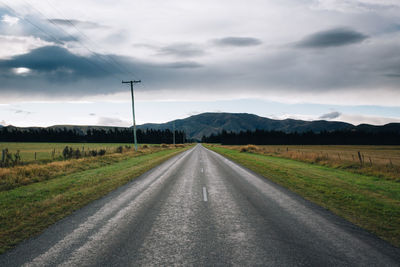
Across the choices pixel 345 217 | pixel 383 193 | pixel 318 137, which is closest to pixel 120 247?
pixel 345 217

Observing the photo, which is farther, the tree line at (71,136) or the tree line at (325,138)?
the tree line at (71,136)

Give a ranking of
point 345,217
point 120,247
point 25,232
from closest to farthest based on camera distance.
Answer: point 120,247 < point 25,232 < point 345,217

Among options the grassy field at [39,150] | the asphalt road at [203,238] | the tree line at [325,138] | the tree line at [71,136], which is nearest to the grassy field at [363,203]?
the asphalt road at [203,238]

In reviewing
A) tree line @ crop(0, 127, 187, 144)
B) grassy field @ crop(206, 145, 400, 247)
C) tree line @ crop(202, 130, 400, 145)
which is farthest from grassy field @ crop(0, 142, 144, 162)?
A: tree line @ crop(202, 130, 400, 145)

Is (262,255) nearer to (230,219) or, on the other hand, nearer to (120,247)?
(230,219)

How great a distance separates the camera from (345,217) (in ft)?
20.5

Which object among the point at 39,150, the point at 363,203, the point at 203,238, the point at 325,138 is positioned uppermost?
the point at 39,150

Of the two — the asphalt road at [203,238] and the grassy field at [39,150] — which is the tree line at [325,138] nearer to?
the grassy field at [39,150]

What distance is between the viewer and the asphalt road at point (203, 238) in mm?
3826

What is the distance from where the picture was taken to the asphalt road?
151 inches

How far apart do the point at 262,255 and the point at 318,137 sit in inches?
5250

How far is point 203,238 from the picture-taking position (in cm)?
471

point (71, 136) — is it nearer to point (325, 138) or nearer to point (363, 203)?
point (325, 138)

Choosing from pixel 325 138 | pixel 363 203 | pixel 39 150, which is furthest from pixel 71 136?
pixel 363 203
